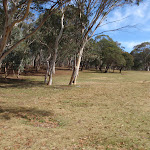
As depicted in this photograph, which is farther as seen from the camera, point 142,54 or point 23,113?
point 142,54

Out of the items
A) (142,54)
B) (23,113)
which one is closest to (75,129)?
(23,113)

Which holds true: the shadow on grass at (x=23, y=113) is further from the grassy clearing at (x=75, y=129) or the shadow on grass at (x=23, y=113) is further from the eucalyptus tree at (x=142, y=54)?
the eucalyptus tree at (x=142, y=54)

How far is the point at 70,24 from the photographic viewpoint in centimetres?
1847

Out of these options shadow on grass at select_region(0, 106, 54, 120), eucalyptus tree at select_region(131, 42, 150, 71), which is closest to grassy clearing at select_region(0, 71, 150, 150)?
shadow on grass at select_region(0, 106, 54, 120)

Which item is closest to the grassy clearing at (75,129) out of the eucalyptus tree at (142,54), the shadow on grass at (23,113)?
the shadow on grass at (23,113)

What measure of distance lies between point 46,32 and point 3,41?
1374 cm

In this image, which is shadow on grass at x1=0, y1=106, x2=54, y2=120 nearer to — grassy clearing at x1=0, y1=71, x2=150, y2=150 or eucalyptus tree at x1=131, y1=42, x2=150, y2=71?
grassy clearing at x1=0, y1=71, x2=150, y2=150

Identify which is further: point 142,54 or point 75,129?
point 142,54

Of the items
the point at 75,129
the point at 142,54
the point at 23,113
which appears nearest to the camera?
the point at 75,129

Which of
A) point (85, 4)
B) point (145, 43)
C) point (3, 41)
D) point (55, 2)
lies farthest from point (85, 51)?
point (145, 43)

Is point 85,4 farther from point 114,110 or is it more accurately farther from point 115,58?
point 115,58

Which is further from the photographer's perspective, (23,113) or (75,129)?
(23,113)

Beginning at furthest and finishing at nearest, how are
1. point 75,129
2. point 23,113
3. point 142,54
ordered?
1. point 142,54
2. point 23,113
3. point 75,129

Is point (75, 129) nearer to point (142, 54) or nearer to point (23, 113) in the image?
point (23, 113)
